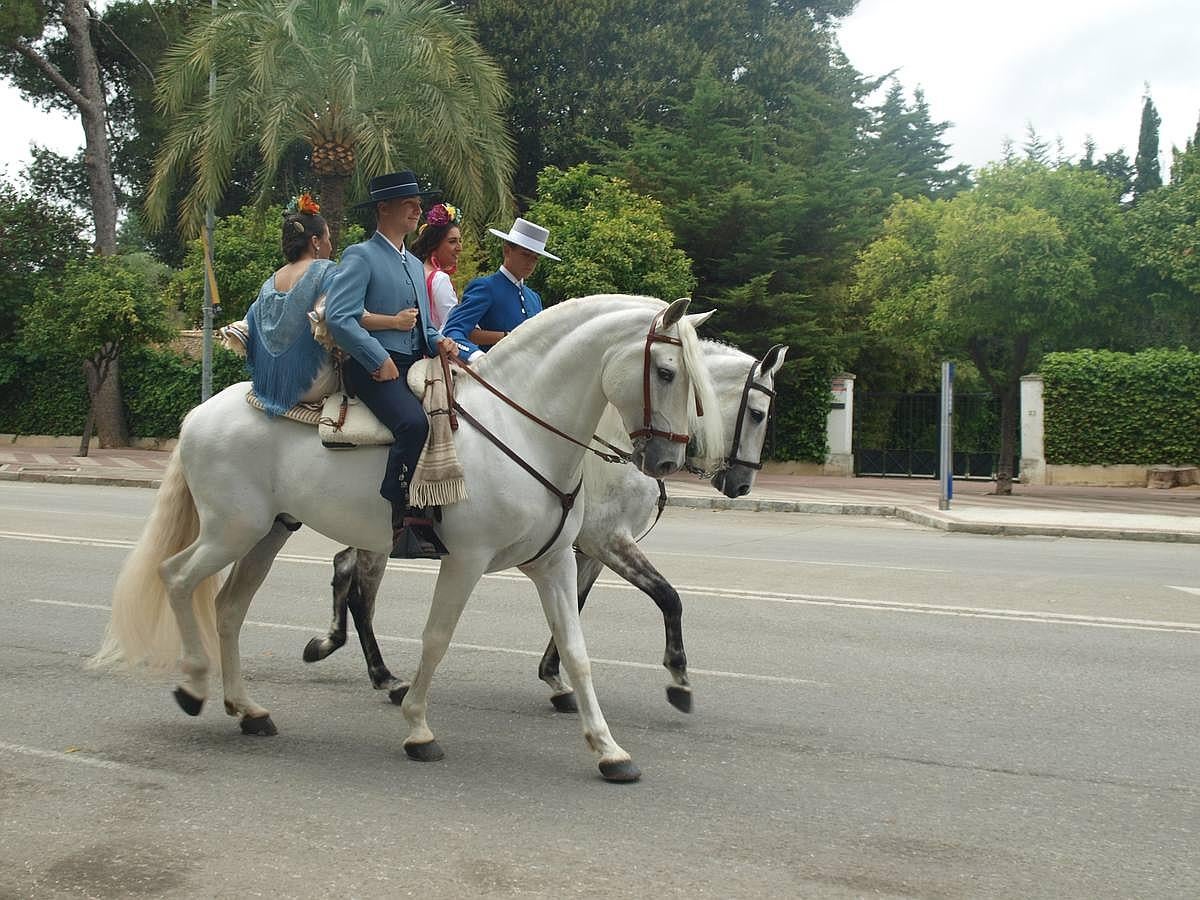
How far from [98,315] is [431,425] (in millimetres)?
25962

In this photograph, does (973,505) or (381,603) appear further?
(973,505)

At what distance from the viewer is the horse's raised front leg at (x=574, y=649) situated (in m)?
5.01

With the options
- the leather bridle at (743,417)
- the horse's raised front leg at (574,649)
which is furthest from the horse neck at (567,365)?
the leather bridle at (743,417)

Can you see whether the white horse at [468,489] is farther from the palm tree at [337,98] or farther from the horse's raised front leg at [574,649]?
the palm tree at [337,98]

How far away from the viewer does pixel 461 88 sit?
2186 centimetres

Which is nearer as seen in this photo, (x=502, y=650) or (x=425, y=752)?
(x=425, y=752)

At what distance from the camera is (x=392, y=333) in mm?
5516

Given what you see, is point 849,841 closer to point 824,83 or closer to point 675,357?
point 675,357

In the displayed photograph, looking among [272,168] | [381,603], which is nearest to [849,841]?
[381,603]

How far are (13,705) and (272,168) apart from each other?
53.6 ft

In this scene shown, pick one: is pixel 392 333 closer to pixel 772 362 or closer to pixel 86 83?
pixel 772 362

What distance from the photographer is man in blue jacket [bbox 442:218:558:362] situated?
6504 millimetres

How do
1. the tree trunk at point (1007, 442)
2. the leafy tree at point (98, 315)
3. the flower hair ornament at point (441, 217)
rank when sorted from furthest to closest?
the leafy tree at point (98, 315) < the tree trunk at point (1007, 442) < the flower hair ornament at point (441, 217)

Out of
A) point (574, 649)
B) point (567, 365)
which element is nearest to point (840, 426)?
point (567, 365)
